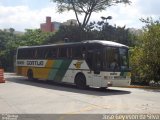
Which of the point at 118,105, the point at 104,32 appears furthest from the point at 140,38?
the point at 104,32

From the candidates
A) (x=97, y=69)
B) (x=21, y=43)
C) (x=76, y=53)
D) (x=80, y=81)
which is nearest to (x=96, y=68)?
Result: (x=97, y=69)

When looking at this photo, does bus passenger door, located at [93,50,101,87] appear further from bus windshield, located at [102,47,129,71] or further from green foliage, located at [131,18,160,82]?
green foliage, located at [131,18,160,82]

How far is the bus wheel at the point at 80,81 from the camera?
75.7ft

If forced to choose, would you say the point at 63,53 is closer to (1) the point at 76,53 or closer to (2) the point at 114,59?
(1) the point at 76,53

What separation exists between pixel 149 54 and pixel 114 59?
19.7 ft

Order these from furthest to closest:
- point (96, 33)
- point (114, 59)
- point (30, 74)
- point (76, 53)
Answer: point (96, 33) → point (30, 74) → point (76, 53) → point (114, 59)

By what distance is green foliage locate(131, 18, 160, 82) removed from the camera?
26.7m

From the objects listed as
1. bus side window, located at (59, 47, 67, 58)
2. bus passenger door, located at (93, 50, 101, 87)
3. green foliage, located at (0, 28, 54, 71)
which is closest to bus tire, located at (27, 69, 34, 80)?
bus side window, located at (59, 47, 67, 58)

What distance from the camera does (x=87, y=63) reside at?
74.1 ft

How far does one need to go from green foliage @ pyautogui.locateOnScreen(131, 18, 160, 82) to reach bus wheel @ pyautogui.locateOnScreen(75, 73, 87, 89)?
5890mm

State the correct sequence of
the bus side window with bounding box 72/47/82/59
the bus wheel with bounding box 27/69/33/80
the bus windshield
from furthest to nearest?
the bus wheel with bounding box 27/69/33/80 → the bus side window with bounding box 72/47/82/59 → the bus windshield

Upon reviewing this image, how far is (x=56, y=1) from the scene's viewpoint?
184 ft

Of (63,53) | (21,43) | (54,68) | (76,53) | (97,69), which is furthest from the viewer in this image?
(21,43)

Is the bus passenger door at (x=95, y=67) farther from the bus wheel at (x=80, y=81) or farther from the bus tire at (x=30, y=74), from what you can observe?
the bus tire at (x=30, y=74)
